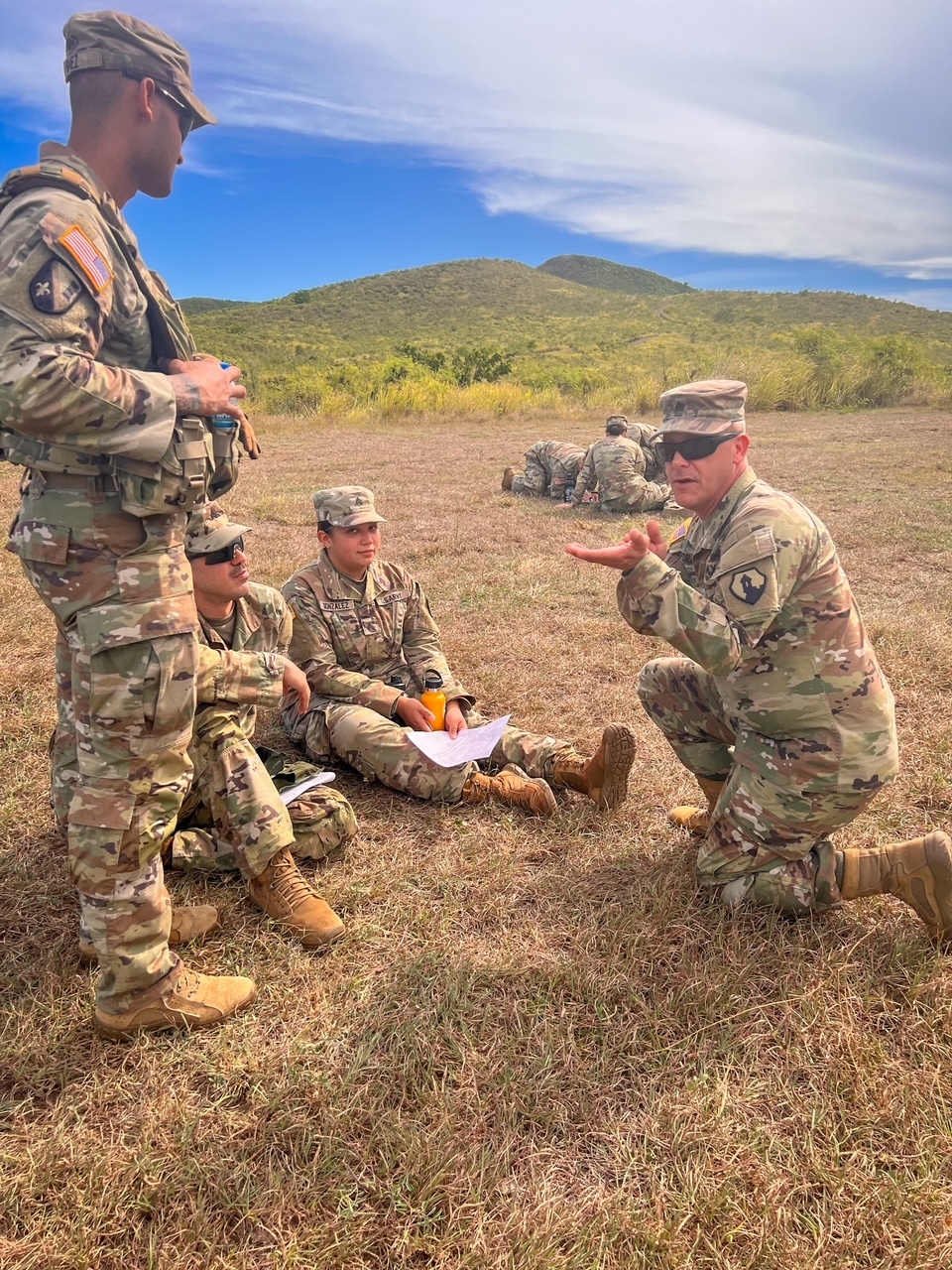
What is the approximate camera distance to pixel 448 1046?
7.66ft

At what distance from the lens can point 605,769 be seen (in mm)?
3457

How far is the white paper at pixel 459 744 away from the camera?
3.40 meters

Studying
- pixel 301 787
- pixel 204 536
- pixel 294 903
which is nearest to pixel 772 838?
pixel 294 903

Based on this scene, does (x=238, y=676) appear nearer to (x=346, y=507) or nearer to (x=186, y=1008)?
(x=186, y=1008)

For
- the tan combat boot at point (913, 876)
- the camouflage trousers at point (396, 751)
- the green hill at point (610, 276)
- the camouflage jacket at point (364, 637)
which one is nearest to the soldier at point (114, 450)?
the camouflage trousers at point (396, 751)

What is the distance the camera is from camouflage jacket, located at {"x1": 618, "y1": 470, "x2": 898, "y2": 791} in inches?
95.8

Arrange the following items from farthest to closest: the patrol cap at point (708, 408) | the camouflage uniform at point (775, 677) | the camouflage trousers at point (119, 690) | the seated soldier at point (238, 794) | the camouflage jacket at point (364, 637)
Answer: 1. the camouflage jacket at point (364, 637)
2. the seated soldier at point (238, 794)
3. the patrol cap at point (708, 408)
4. the camouflage uniform at point (775, 677)
5. the camouflage trousers at point (119, 690)

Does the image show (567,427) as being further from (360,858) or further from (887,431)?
(360,858)

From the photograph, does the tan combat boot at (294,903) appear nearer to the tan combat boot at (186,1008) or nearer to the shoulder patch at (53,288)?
the tan combat boot at (186,1008)

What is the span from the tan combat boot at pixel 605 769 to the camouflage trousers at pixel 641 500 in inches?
284

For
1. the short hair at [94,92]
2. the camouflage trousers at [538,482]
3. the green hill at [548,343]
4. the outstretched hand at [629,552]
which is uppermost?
the green hill at [548,343]

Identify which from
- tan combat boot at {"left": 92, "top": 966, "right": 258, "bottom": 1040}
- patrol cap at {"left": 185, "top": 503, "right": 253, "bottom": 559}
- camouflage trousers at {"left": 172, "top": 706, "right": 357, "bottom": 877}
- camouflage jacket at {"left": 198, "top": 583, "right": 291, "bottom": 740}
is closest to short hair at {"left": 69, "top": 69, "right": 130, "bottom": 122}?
patrol cap at {"left": 185, "top": 503, "right": 253, "bottom": 559}

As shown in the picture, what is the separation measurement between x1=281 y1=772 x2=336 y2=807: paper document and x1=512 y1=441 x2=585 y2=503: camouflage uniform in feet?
27.7

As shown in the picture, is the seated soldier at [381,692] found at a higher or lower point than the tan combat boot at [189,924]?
higher
